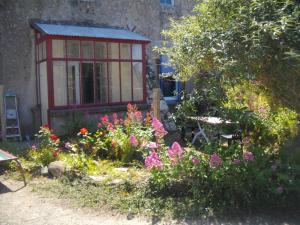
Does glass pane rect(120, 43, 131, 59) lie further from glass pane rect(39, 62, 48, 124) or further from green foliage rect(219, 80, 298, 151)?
green foliage rect(219, 80, 298, 151)

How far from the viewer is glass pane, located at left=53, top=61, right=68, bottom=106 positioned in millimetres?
9930

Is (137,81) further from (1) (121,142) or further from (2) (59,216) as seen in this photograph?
(2) (59,216)

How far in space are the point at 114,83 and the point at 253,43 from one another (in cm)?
733

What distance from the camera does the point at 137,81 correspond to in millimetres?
11359

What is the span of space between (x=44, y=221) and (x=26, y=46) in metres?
6.98

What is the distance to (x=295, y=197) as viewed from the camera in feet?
14.7

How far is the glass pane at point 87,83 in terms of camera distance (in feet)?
34.3

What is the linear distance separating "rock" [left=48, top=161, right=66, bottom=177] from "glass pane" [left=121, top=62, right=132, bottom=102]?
531 cm

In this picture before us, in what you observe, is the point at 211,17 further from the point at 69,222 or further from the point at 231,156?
the point at 69,222

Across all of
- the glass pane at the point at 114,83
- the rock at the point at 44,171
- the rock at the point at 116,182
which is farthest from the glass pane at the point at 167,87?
the rock at the point at 116,182

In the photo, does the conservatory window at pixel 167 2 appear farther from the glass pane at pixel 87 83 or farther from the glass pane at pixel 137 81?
the glass pane at pixel 87 83

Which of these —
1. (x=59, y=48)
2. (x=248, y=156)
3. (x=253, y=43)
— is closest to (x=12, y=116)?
(x=59, y=48)

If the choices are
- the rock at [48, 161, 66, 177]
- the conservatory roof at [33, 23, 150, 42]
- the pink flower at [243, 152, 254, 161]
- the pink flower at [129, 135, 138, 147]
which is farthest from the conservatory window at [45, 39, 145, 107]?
the pink flower at [243, 152, 254, 161]

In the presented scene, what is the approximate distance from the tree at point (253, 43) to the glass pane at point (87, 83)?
5.52 m
